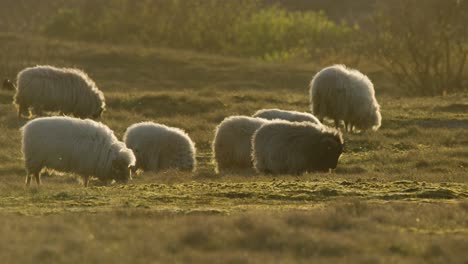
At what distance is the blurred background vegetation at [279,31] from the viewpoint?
36188mm

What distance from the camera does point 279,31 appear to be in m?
53.9

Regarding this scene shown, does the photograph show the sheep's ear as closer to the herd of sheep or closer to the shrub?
the herd of sheep

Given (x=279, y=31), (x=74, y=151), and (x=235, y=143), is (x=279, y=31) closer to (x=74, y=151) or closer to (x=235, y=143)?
(x=235, y=143)

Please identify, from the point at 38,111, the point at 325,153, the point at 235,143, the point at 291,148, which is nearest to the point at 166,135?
the point at 235,143

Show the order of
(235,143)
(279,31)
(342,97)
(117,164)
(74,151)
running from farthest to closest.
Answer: (279,31) < (342,97) < (235,143) < (117,164) < (74,151)

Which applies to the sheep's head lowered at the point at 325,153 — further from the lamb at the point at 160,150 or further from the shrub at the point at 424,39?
the shrub at the point at 424,39

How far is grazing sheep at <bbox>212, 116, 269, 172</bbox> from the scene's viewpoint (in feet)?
60.1

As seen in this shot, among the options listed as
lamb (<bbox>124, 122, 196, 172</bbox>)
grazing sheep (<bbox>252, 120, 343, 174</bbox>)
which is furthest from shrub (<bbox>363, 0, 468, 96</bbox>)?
grazing sheep (<bbox>252, 120, 343, 174</bbox>)

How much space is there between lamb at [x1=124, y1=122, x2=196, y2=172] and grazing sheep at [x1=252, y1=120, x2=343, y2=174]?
179 cm

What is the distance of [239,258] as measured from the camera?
28.6ft

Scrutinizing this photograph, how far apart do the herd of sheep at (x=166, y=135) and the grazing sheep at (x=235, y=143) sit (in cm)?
2

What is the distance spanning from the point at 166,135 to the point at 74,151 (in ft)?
9.47

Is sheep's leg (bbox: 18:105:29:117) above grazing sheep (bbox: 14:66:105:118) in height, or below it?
below

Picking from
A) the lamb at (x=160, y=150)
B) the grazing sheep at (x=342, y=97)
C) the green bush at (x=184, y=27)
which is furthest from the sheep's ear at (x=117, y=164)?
the green bush at (x=184, y=27)
